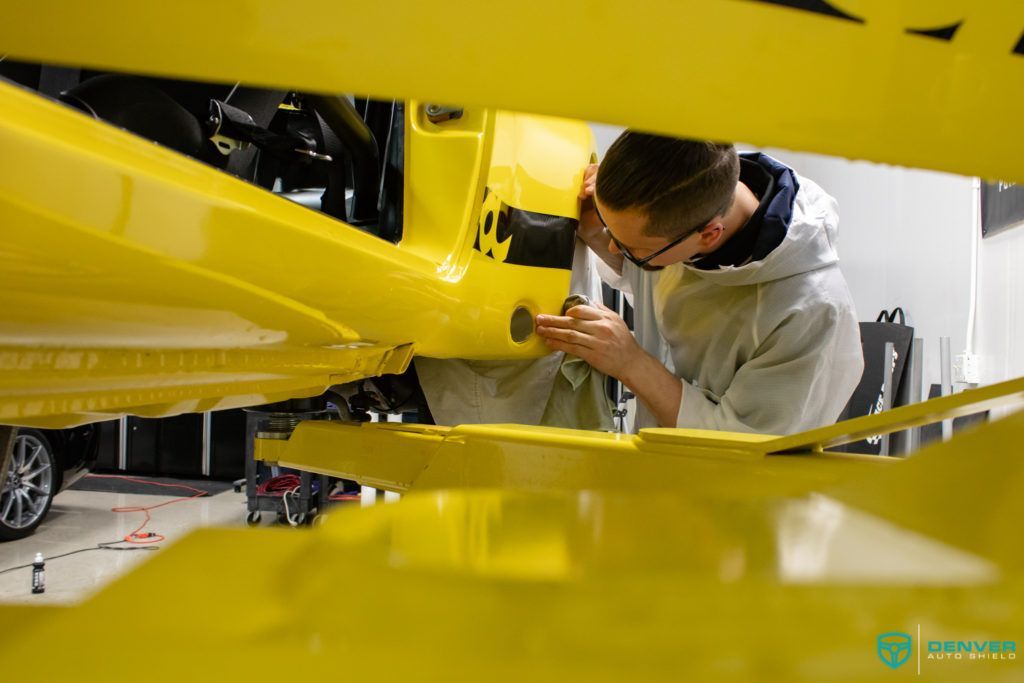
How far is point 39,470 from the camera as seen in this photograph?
118 inches

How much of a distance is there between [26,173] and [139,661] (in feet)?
1.12

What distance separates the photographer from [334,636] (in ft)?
0.85

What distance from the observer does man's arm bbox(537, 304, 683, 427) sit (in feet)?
4.83

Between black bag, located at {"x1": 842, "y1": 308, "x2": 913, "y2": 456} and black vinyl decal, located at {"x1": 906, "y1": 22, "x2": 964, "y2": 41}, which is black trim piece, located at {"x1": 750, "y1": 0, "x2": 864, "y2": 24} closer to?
black vinyl decal, located at {"x1": 906, "y1": 22, "x2": 964, "y2": 41}

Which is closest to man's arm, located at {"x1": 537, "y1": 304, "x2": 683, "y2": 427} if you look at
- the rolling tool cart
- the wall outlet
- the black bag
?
the black bag

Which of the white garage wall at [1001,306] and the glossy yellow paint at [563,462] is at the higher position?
the white garage wall at [1001,306]

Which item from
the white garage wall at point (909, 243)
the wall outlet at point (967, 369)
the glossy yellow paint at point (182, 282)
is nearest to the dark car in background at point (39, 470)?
the glossy yellow paint at point (182, 282)

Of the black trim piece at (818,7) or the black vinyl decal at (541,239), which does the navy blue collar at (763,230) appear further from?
the black trim piece at (818,7)

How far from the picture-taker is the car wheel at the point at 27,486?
286 cm

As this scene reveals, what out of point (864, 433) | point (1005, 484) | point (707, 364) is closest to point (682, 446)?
point (864, 433)

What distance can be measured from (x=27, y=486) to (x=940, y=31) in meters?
3.57

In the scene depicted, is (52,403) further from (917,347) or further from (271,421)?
(917,347)

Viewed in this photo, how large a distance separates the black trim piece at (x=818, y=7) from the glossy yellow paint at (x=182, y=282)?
45 centimetres

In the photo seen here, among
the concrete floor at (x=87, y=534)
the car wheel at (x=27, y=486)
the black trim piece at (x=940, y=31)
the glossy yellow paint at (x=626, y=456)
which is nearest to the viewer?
the black trim piece at (x=940, y=31)
